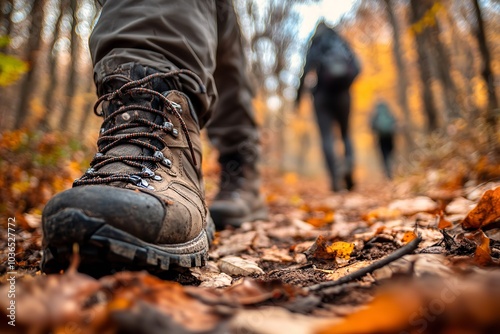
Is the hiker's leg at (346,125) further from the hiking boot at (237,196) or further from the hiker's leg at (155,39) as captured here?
the hiker's leg at (155,39)

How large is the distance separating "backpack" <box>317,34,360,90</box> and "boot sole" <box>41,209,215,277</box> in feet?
13.3

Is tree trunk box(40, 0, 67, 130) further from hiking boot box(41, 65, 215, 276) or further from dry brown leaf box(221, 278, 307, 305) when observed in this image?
dry brown leaf box(221, 278, 307, 305)

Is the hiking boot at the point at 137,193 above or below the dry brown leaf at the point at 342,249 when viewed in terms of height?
above

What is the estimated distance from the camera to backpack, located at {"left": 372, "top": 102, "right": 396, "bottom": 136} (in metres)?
8.64

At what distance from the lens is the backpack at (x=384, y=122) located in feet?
28.3

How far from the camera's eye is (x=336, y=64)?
438 centimetres

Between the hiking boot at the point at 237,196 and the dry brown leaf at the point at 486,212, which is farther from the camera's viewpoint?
the hiking boot at the point at 237,196

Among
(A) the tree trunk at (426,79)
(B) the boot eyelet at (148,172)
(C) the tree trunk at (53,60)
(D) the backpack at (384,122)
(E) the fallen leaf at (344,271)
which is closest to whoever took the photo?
(E) the fallen leaf at (344,271)

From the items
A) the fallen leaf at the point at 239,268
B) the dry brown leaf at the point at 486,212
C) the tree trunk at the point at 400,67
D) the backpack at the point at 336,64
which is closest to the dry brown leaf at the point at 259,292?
the fallen leaf at the point at 239,268

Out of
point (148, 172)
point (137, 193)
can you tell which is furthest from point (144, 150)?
→ point (137, 193)

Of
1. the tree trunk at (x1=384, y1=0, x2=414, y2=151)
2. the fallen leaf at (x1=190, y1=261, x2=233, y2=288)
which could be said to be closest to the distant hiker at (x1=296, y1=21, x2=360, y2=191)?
the fallen leaf at (x1=190, y1=261, x2=233, y2=288)

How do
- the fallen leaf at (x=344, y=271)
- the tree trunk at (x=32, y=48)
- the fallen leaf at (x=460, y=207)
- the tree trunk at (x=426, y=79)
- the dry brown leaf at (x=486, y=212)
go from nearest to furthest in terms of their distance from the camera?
the fallen leaf at (x=344, y=271) → the dry brown leaf at (x=486, y=212) → the fallen leaf at (x=460, y=207) → the tree trunk at (x=426, y=79) → the tree trunk at (x=32, y=48)

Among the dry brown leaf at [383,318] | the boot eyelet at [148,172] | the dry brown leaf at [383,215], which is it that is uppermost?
the boot eyelet at [148,172]

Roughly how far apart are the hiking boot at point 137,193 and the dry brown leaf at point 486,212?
910 millimetres
